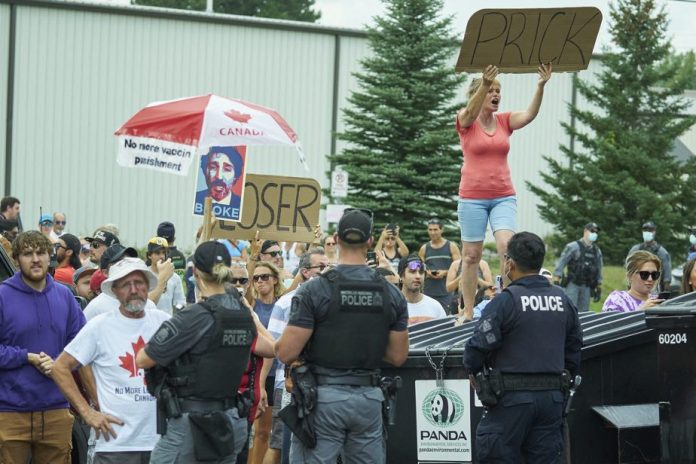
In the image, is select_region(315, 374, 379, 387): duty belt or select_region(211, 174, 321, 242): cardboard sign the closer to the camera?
select_region(315, 374, 379, 387): duty belt

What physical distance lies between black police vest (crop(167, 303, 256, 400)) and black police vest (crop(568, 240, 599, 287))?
14923 mm

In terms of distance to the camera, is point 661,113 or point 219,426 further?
point 661,113

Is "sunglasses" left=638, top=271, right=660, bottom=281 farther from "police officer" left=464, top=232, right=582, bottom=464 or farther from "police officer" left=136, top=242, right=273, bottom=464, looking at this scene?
"police officer" left=136, top=242, right=273, bottom=464

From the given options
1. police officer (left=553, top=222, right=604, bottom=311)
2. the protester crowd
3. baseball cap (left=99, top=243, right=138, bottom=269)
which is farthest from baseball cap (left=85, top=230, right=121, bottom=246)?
police officer (left=553, top=222, right=604, bottom=311)

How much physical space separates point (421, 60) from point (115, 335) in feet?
78.3

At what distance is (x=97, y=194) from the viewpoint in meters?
34.1

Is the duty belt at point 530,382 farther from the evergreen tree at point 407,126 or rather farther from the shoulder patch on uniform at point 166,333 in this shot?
the evergreen tree at point 407,126

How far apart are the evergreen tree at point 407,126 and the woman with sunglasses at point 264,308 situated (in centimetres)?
1834

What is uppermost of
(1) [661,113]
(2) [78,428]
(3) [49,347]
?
(1) [661,113]

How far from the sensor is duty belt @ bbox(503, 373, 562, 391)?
23.7 feet

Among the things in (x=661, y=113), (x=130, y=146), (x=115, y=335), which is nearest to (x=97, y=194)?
(x=661, y=113)

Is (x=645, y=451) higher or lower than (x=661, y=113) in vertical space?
lower

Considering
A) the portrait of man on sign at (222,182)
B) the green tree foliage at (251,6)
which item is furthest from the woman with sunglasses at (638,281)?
the green tree foliage at (251,6)

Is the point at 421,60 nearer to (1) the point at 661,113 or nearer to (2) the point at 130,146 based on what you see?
(1) the point at 661,113
